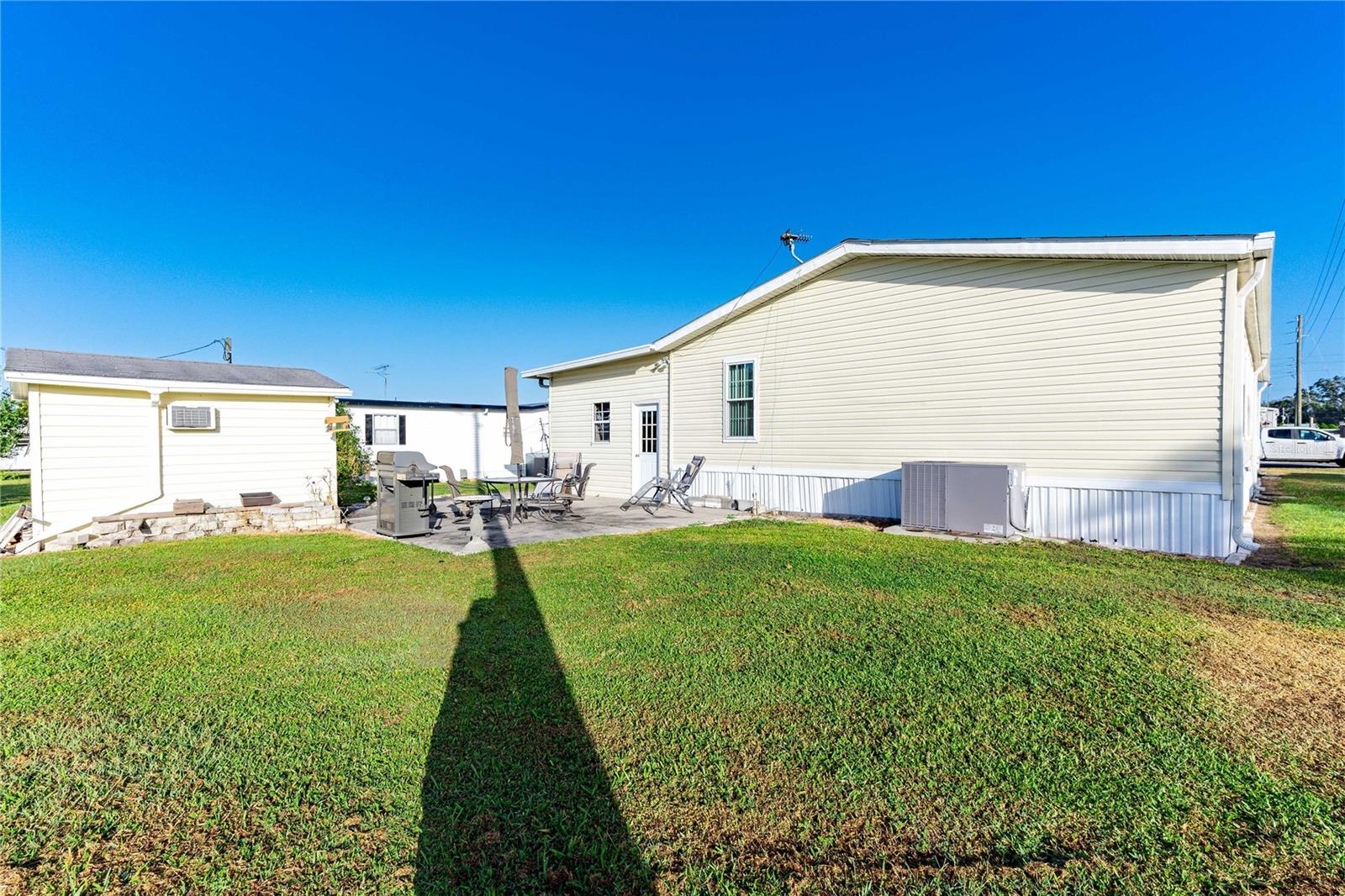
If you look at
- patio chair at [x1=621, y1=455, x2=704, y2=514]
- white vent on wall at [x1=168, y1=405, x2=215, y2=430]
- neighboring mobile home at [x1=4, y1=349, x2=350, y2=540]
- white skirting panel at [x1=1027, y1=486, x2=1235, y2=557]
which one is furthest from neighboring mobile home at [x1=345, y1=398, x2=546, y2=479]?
white skirting panel at [x1=1027, y1=486, x2=1235, y2=557]

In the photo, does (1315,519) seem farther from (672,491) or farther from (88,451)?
(88,451)

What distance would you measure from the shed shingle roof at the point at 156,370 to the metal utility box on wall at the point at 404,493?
302 cm

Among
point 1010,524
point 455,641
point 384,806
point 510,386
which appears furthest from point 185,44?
point 1010,524

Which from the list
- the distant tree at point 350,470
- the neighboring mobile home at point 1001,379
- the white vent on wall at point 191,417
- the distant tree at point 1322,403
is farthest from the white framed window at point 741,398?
the distant tree at point 1322,403

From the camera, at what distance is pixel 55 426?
7723 mm

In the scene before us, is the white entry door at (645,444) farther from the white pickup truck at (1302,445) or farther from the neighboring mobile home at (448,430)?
the white pickup truck at (1302,445)

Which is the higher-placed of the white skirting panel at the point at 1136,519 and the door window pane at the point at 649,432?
the door window pane at the point at 649,432

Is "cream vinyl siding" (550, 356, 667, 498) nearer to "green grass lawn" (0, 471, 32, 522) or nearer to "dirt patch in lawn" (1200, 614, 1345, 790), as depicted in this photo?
"dirt patch in lawn" (1200, 614, 1345, 790)

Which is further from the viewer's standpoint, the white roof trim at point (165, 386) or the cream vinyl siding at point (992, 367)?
the white roof trim at point (165, 386)

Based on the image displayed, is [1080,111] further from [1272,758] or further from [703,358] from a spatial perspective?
[1272,758]

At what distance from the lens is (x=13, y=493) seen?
14680mm

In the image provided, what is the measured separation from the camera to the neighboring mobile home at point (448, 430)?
1914 centimetres

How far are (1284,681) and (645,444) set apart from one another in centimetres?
1070

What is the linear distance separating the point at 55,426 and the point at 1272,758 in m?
11.9
